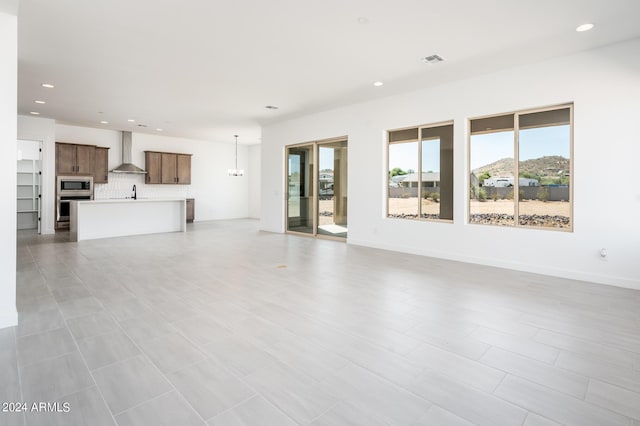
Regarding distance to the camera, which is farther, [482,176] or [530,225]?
[482,176]

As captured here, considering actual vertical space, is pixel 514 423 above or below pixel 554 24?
below

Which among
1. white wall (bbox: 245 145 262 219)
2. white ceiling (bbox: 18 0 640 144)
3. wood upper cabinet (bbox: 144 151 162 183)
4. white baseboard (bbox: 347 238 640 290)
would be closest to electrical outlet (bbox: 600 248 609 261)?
white baseboard (bbox: 347 238 640 290)

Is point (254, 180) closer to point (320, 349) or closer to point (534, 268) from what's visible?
point (534, 268)

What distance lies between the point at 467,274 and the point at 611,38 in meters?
3.42

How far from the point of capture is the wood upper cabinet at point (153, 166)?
11.1 metres

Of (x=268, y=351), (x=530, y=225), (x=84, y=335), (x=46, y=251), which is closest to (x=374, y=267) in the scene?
(x=530, y=225)

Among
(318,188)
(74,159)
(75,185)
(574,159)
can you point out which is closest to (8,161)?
(318,188)

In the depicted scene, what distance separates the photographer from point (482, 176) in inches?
225

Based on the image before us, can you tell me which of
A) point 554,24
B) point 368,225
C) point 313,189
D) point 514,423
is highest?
point 554,24

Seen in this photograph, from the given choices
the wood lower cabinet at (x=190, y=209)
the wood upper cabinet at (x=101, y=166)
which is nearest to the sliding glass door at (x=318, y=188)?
the wood lower cabinet at (x=190, y=209)

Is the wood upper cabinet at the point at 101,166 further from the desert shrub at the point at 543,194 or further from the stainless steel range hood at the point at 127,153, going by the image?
the desert shrub at the point at 543,194

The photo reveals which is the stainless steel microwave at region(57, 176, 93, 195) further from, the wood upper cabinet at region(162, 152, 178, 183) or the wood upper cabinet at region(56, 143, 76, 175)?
the wood upper cabinet at region(162, 152, 178, 183)

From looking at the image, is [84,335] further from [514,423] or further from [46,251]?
[46,251]

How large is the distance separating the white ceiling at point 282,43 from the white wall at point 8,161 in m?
0.79
